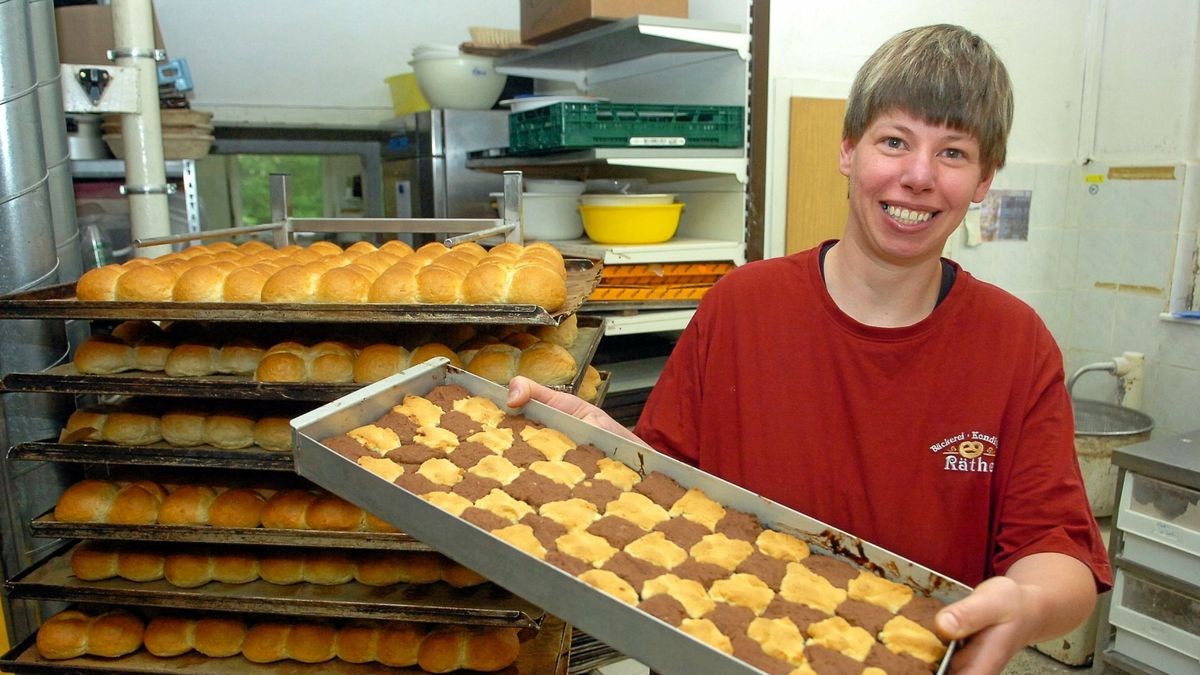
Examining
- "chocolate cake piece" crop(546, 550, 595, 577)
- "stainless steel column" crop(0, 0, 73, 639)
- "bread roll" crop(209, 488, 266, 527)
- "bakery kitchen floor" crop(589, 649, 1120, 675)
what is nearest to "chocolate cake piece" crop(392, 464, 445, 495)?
"chocolate cake piece" crop(546, 550, 595, 577)

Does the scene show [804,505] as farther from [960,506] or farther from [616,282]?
[616,282]

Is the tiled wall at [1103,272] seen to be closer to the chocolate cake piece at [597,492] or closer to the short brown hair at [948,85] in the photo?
the short brown hair at [948,85]

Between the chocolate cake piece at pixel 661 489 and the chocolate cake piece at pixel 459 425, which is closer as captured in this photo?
the chocolate cake piece at pixel 661 489

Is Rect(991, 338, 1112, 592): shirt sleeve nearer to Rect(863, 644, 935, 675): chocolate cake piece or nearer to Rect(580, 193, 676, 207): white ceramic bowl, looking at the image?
Rect(863, 644, 935, 675): chocolate cake piece

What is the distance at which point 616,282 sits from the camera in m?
2.87

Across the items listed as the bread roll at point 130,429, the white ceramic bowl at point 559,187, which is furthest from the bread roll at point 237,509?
the white ceramic bowl at point 559,187

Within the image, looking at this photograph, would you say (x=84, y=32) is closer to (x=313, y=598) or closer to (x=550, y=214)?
(x=550, y=214)

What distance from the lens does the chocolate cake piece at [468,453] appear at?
1.31m

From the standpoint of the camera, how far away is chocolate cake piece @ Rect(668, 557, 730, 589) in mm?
1084

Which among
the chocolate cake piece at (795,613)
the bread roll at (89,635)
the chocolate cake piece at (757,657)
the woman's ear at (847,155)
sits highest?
the woman's ear at (847,155)

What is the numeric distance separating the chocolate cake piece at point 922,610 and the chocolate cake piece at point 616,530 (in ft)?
1.20

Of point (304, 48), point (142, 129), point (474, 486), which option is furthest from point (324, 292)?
point (304, 48)

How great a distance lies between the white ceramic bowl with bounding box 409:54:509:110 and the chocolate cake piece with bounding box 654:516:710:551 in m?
3.08

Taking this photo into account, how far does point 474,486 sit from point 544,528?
0.52 feet
